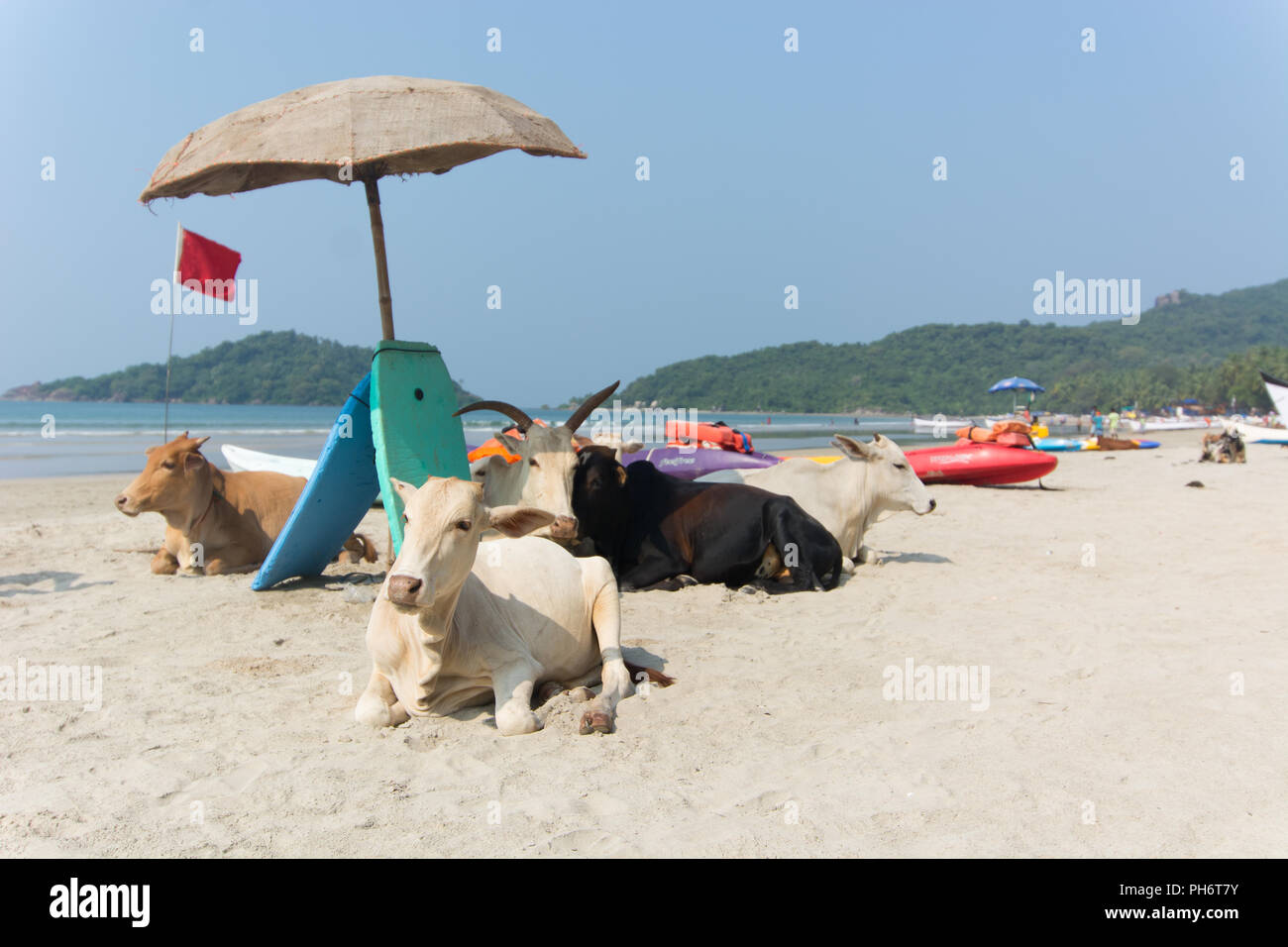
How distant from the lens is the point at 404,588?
137 inches

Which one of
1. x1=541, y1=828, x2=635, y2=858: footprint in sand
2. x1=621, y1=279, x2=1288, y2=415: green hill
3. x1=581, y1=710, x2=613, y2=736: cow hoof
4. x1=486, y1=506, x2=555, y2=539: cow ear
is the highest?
x1=621, y1=279, x2=1288, y2=415: green hill

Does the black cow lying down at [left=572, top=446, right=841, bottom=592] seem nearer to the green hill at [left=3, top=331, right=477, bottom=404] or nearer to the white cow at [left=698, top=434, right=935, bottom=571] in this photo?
the white cow at [left=698, top=434, right=935, bottom=571]

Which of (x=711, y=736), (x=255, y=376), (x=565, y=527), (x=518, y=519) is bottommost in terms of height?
(x=711, y=736)

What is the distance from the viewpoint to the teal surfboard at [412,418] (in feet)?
20.0

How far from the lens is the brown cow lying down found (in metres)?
7.62

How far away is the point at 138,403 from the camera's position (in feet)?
287

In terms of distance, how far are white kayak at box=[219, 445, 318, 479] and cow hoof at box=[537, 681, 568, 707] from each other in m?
7.90

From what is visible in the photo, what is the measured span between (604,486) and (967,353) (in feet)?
352

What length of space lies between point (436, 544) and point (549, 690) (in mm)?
1346

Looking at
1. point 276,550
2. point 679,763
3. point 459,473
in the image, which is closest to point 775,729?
point 679,763

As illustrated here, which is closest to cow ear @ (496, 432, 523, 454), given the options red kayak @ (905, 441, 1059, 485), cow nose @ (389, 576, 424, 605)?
cow nose @ (389, 576, 424, 605)

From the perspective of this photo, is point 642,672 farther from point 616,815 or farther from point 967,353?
point 967,353

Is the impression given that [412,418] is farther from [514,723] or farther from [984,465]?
[984,465]

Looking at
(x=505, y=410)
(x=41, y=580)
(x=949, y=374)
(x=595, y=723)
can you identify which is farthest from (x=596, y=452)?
(x=949, y=374)
